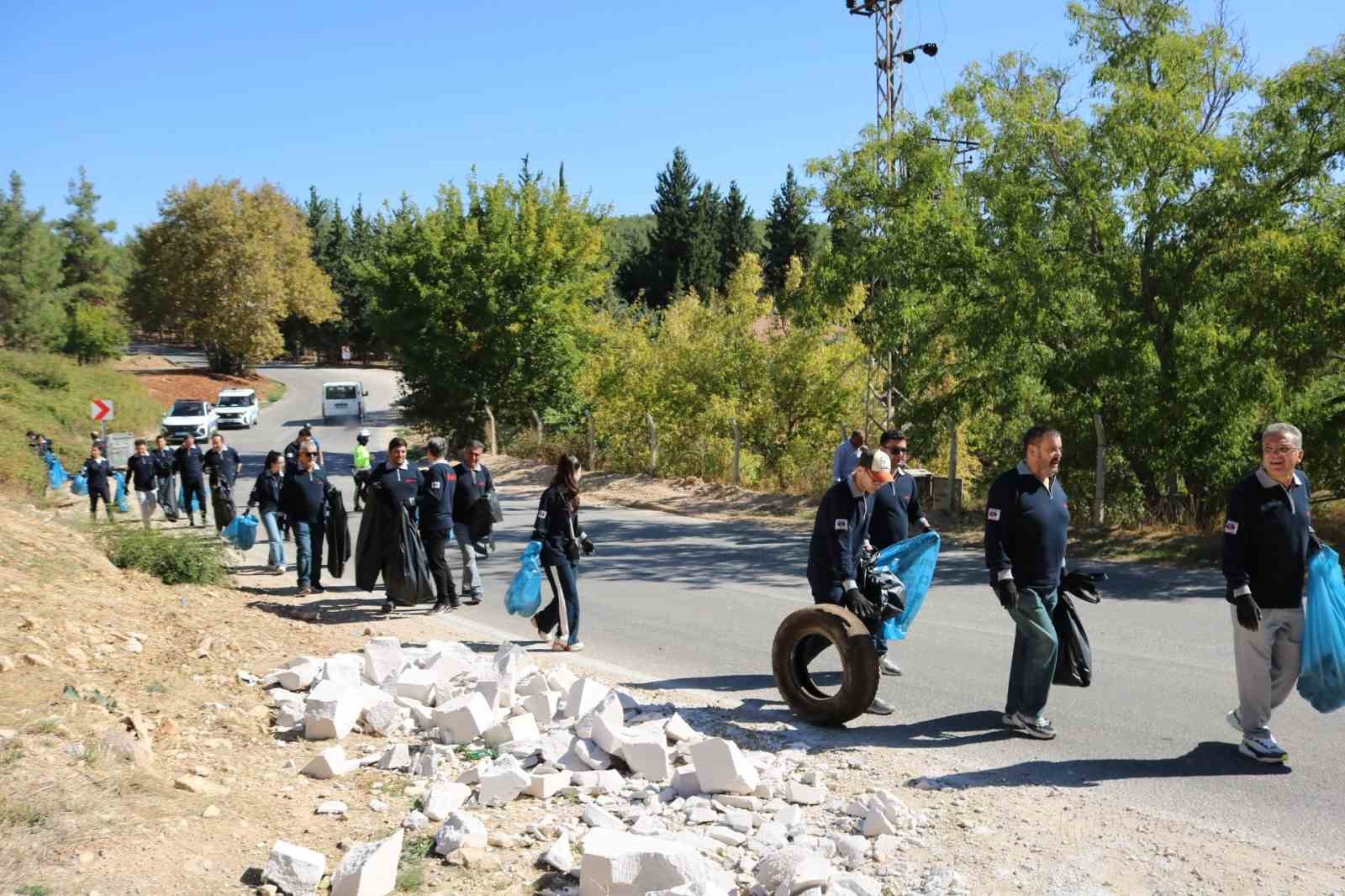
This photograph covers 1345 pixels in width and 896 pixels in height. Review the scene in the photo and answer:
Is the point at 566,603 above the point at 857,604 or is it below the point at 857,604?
below

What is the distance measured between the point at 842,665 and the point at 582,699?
1.71m

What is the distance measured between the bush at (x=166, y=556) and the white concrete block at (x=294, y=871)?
7.54m

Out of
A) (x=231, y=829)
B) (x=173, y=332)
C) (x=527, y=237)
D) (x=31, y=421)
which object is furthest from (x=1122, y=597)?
(x=173, y=332)

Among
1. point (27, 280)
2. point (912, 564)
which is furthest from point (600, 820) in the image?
point (27, 280)

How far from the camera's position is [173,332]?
103375mm

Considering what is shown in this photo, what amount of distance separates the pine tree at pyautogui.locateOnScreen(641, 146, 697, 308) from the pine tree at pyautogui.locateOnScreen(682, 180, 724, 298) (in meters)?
0.20

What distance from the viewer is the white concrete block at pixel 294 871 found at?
4465 mm

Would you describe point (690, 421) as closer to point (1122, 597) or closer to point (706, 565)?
point (706, 565)

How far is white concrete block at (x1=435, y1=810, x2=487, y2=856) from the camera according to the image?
16.2 feet

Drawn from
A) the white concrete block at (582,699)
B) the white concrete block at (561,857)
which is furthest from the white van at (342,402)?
the white concrete block at (561,857)

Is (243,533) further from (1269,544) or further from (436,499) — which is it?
(1269,544)

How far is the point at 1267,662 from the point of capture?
6.03 metres

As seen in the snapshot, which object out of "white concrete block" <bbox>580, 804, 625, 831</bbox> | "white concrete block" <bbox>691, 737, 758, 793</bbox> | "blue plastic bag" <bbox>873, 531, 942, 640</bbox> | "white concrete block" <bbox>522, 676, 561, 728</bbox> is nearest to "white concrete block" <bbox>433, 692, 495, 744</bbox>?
"white concrete block" <bbox>522, 676, 561, 728</bbox>

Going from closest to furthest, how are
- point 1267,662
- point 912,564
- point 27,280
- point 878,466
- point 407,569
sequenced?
point 1267,662 < point 878,466 < point 912,564 < point 407,569 < point 27,280
